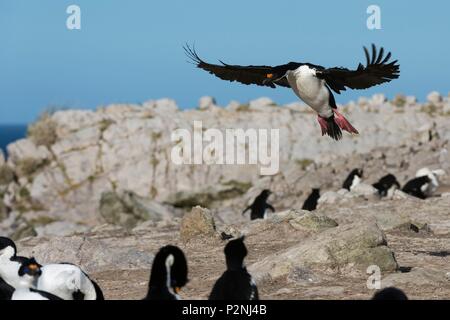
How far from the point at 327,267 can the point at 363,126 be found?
38785 mm

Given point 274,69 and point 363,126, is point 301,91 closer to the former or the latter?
point 274,69

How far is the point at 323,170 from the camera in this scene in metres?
37.3

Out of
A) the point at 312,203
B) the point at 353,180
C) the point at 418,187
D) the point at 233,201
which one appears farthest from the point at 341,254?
the point at 233,201

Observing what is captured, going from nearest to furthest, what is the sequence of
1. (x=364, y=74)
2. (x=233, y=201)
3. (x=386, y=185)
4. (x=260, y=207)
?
1. (x=364, y=74)
2. (x=260, y=207)
3. (x=386, y=185)
4. (x=233, y=201)

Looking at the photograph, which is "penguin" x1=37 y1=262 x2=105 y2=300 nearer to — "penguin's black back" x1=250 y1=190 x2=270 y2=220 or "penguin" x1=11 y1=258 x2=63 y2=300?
"penguin" x1=11 y1=258 x2=63 y2=300

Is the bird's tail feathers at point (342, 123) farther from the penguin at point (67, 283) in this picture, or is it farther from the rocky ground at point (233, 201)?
the penguin at point (67, 283)

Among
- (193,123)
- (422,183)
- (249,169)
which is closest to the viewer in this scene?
(422,183)

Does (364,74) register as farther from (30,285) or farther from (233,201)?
(233,201)

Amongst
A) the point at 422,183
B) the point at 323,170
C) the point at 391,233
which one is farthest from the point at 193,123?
the point at 391,233

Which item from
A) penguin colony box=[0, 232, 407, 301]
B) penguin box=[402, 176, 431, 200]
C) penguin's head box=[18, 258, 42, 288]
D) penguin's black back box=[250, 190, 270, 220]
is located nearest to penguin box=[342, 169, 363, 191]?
penguin box=[402, 176, 431, 200]

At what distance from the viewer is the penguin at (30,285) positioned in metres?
8.95

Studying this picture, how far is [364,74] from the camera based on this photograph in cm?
1519

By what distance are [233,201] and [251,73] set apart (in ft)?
72.1

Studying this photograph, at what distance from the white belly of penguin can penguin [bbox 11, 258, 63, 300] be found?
7.42 meters
